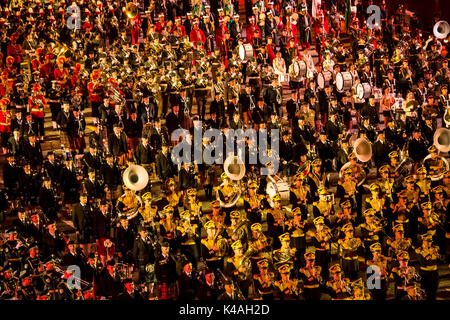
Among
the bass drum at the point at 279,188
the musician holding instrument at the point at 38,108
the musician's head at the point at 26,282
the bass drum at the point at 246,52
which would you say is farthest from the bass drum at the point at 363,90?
the musician's head at the point at 26,282

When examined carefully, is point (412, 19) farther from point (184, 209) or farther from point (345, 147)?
point (184, 209)

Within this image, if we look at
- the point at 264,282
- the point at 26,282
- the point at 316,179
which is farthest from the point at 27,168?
the point at 316,179

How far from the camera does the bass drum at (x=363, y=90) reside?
1692cm

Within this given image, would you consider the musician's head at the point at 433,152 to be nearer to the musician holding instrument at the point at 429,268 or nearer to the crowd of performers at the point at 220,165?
the crowd of performers at the point at 220,165

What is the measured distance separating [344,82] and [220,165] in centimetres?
320

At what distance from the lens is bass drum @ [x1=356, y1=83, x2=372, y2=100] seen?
16.9m

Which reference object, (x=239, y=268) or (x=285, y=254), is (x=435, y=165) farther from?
(x=239, y=268)

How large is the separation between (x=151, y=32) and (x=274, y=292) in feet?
25.5

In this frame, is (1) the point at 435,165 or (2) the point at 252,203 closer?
(2) the point at 252,203

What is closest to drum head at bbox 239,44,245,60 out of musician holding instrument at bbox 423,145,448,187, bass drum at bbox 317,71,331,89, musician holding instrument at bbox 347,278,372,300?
bass drum at bbox 317,71,331,89

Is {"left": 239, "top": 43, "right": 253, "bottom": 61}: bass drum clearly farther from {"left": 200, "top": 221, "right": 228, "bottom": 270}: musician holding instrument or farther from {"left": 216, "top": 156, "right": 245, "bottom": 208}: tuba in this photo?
{"left": 200, "top": 221, "right": 228, "bottom": 270}: musician holding instrument

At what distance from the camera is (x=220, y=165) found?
15.5 metres

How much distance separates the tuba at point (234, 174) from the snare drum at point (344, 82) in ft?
10.7

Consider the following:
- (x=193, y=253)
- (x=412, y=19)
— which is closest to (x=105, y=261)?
(x=193, y=253)
